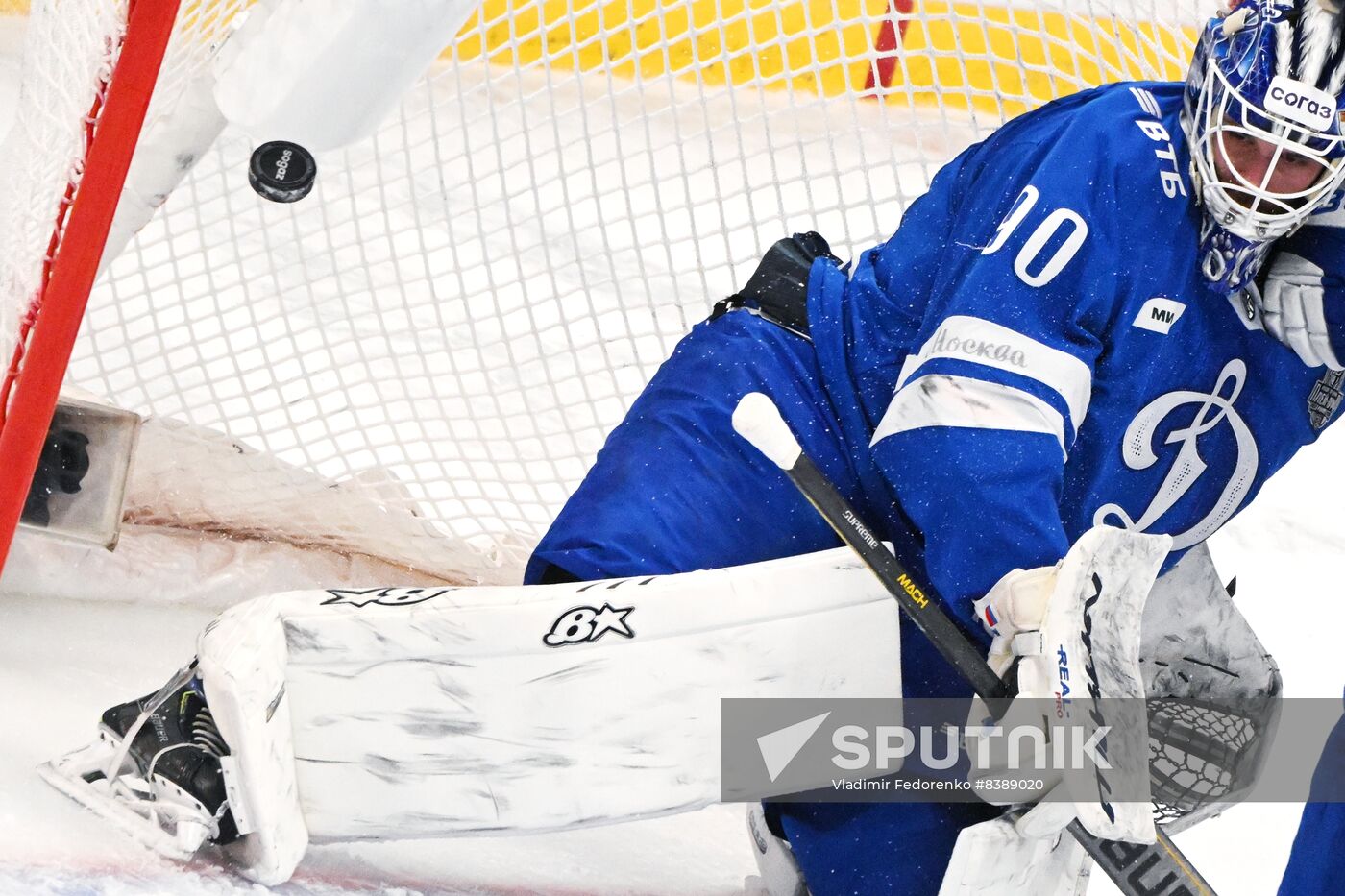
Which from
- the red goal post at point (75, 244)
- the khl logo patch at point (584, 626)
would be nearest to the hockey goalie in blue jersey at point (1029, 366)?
the khl logo patch at point (584, 626)

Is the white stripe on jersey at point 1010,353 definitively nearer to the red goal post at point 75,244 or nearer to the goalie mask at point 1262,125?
the goalie mask at point 1262,125

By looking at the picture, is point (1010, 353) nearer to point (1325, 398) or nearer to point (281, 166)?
point (1325, 398)

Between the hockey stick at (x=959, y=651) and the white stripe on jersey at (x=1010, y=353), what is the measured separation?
0.58ft

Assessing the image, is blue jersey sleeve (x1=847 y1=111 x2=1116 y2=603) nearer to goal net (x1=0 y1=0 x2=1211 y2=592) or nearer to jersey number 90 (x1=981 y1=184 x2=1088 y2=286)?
jersey number 90 (x1=981 y1=184 x2=1088 y2=286)

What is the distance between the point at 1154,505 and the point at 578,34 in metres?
1.43

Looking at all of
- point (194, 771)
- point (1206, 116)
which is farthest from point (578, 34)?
point (194, 771)

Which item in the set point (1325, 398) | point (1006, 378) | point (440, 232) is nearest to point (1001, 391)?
point (1006, 378)

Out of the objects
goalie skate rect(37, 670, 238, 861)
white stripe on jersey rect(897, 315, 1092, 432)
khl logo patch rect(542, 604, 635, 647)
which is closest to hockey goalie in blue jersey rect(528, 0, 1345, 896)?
white stripe on jersey rect(897, 315, 1092, 432)

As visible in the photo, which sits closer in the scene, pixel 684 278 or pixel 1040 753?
pixel 1040 753

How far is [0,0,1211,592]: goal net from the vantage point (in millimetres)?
1606

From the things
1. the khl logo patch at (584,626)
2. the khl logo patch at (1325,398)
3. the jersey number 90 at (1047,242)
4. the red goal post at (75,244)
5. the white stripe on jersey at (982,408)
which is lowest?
the khl logo patch at (584,626)

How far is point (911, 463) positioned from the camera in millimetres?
1448

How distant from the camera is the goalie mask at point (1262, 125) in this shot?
4.64ft

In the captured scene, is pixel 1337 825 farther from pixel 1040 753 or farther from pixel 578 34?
pixel 578 34
